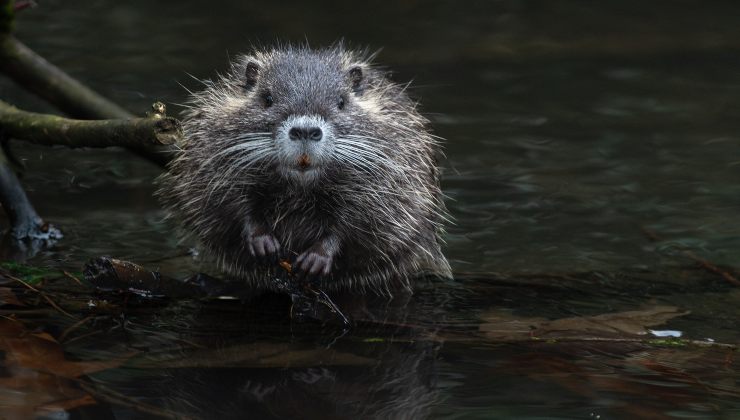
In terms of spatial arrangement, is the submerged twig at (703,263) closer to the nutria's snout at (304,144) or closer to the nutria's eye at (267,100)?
the nutria's snout at (304,144)

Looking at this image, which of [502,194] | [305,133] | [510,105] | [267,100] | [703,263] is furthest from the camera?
[510,105]

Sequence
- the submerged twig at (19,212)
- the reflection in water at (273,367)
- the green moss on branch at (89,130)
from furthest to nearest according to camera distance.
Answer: the submerged twig at (19,212) < the green moss on branch at (89,130) < the reflection in water at (273,367)

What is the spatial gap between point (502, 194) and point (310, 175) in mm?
2401

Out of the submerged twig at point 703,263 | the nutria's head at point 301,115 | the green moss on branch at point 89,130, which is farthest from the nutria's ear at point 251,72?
the submerged twig at point 703,263

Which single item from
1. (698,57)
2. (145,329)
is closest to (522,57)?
(698,57)

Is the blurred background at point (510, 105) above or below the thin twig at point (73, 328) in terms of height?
below

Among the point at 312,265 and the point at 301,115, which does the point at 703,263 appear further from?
the point at 301,115

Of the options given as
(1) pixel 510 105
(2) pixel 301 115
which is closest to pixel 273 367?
(2) pixel 301 115

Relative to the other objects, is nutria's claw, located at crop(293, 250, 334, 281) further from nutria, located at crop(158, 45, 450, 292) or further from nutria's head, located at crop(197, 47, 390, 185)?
nutria's head, located at crop(197, 47, 390, 185)

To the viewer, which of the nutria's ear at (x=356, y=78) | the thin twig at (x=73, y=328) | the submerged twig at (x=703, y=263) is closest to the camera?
the thin twig at (x=73, y=328)

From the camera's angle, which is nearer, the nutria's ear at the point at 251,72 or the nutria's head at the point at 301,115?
the nutria's head at the point at 301,115

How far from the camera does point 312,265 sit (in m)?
5.30

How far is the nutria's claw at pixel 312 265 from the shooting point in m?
5.30

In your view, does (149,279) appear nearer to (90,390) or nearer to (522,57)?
(90,390)
